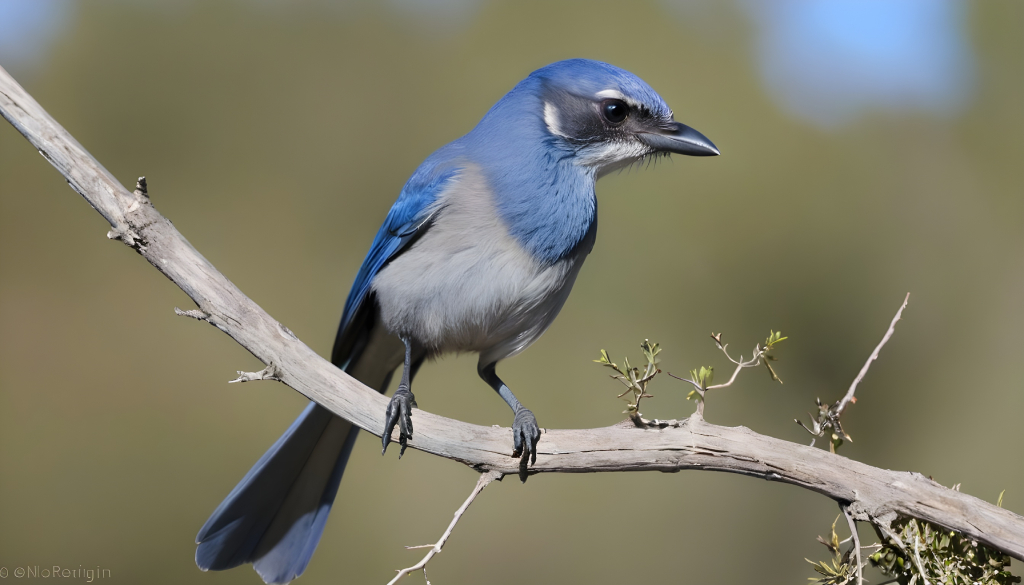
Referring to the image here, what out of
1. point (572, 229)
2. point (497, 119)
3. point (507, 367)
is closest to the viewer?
point (572, 229)

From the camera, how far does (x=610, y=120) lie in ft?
10.2

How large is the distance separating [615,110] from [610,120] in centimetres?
5

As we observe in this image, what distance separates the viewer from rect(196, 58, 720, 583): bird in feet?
9.68

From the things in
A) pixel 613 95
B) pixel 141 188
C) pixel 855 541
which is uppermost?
pixel 613 95

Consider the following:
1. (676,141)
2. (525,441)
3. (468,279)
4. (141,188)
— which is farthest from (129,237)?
(676,141)

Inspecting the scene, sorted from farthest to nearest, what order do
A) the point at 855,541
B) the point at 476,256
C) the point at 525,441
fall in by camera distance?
the point at 476,256 < the point at 525,441 < the point at 855,541

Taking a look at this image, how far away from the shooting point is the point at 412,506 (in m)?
6.14

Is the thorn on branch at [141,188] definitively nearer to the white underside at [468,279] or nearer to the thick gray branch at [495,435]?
the thick gray branch at [495,435]

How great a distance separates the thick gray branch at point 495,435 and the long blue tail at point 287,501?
82cm

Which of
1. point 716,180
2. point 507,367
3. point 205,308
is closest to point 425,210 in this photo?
point 205,308

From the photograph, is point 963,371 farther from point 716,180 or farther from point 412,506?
point 412,506

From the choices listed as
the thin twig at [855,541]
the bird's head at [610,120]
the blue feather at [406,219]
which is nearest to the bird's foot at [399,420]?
the blue feather at [406,219]

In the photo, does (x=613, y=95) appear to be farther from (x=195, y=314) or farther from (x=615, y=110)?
(x=195, y=314)

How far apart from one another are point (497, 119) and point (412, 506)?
402cm
